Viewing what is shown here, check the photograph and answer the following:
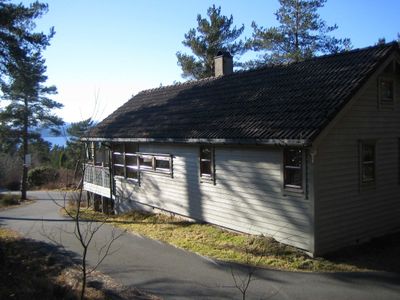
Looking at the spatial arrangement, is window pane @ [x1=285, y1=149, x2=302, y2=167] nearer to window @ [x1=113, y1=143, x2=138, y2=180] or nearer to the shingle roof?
the shingle roof

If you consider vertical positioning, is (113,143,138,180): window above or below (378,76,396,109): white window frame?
below

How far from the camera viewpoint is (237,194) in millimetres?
13453

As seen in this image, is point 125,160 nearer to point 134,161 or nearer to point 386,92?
point 134,161

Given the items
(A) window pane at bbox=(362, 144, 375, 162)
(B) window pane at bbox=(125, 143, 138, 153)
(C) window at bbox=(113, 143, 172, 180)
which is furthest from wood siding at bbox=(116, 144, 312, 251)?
(A) window pane at bbox=(362, 144, 375, 162)

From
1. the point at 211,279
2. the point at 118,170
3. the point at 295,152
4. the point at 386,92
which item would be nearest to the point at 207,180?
the point at 295,152

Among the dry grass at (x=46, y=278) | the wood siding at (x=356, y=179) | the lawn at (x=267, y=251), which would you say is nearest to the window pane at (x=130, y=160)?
the lawn at (x=267, y=251)

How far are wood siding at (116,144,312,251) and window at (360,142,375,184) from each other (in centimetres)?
250

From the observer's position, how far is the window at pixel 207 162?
14519mm

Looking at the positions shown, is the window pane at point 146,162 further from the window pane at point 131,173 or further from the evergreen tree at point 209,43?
the evergreen tree at point 209,43

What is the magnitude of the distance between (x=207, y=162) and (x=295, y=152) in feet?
13.6

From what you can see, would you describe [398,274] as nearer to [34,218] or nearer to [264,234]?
[264,234]

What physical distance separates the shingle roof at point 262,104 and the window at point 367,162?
6.81 ft

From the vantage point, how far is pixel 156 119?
18.8 m

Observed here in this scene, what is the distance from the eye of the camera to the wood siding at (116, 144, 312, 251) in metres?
11.7
